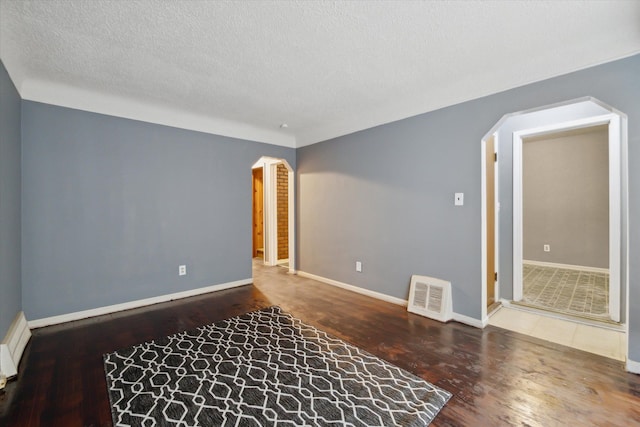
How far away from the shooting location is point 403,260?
11.3 ft

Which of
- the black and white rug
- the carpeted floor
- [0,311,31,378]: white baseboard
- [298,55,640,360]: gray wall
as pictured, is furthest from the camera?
the carpeted floor

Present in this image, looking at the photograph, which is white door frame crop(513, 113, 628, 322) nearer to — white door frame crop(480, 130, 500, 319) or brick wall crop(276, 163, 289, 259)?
white door frame crop(480, 130, 500, 319)

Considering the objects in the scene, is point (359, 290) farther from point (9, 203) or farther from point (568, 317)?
point (9, 203)

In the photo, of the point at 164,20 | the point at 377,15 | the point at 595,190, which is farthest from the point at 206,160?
the point at 595,190

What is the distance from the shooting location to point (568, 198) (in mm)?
5262

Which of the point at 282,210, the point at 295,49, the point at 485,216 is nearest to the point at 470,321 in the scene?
the point at 485,216

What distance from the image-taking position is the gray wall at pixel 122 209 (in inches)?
111

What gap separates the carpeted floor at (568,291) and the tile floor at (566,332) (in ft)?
1.10

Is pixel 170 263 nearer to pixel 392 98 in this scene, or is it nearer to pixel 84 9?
pixel 84 9

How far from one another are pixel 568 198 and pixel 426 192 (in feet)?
13.1

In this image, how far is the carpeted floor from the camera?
3225mm

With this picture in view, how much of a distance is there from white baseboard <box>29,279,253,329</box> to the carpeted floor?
4.03 metres

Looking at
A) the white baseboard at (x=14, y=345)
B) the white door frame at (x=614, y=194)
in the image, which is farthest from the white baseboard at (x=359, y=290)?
the white baseboard at (x=14, y=345)

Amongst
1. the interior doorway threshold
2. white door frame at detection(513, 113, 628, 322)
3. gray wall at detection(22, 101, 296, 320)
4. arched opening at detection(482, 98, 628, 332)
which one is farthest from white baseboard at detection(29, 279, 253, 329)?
white door frame at detection(513, 113, 628, 322)
